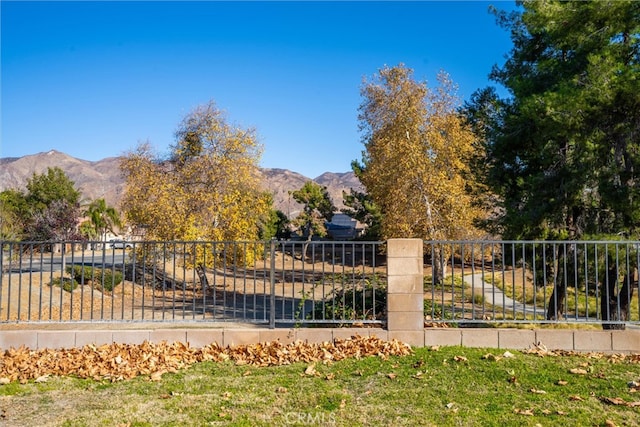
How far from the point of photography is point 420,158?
2002 cm

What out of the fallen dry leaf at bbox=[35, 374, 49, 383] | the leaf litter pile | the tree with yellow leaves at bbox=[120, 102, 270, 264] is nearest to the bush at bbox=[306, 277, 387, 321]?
the leaf litter pile

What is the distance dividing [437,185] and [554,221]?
32.6ft

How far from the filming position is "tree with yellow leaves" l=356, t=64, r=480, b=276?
1978 cm

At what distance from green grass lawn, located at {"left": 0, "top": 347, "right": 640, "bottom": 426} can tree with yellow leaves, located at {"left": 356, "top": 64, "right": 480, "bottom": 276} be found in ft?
44.6

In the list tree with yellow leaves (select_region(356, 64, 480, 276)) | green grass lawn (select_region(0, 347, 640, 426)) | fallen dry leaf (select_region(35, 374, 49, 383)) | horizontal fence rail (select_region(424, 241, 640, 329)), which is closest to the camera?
green grass lawn (select_region(0, 347, 640, 426))

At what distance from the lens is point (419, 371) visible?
5805mm

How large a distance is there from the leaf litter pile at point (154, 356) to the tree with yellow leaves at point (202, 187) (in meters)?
9.66

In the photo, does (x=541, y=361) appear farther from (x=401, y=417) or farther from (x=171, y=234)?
(x=171, y=234)

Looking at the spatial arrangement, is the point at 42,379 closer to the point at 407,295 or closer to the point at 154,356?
the point at 154,356

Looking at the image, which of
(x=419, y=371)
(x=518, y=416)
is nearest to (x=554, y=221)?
(x=419, y=371)

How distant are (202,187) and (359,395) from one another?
13.3 meters

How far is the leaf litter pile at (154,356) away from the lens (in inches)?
229

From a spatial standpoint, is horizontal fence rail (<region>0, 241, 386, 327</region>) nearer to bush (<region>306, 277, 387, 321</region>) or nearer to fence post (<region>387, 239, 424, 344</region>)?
bush (<region>306, 277, 387, 321</region>)

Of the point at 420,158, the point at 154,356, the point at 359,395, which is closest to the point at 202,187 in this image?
the point at 420,158
